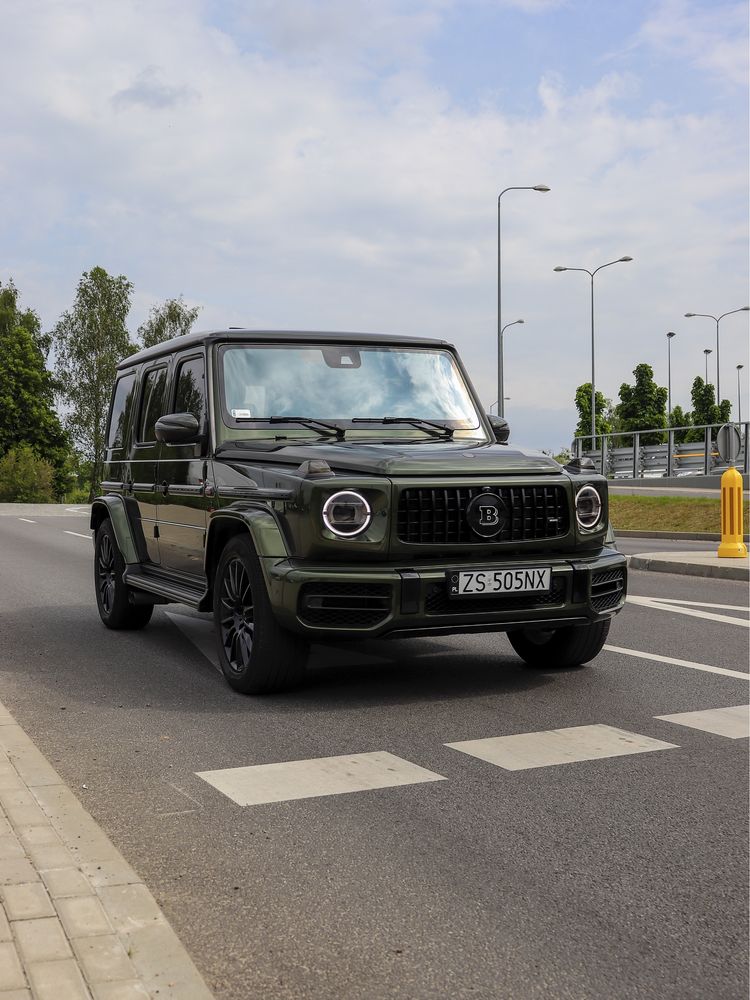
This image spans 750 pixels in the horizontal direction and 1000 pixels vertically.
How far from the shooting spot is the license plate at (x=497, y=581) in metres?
5.93

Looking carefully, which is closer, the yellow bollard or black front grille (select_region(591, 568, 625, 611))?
black front grille (select_region(591, 568, 625, 611))

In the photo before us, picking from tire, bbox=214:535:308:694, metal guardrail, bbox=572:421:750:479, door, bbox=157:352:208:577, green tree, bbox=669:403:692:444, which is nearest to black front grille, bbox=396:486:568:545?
tire, bbox=214:535:308:694

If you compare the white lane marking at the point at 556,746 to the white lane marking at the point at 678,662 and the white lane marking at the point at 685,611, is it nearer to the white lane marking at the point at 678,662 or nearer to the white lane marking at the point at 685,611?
the white lane marking at the point at 678,662

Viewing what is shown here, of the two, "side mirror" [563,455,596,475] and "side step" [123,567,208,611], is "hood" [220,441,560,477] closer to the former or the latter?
"side mirror" [563,455,596,475]

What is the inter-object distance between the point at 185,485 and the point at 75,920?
175 inches

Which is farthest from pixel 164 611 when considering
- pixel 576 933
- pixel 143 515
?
pixel 576 933

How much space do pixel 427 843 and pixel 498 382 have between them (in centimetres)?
3573

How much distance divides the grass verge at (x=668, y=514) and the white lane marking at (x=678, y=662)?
1684 centimetres

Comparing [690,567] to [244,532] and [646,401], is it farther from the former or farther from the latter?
[646,401]

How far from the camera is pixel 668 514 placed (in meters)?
26.6

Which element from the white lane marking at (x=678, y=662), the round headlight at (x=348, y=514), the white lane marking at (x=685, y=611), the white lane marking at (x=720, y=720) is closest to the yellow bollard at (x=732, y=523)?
the white lane marking at (x=685, y=611)

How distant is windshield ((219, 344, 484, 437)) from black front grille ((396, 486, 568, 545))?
3.72ft

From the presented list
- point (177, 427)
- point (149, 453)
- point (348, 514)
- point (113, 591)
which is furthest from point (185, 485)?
point (113, 591)

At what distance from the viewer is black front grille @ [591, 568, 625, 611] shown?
20.9ft
